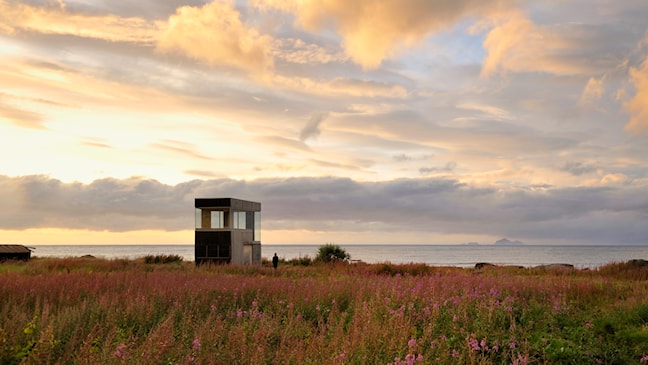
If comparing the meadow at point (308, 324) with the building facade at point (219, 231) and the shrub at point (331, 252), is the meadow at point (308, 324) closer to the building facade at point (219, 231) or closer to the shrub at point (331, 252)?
the building facade at point (219, 231)

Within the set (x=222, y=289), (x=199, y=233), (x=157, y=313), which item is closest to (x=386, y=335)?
(x=157, y=313)

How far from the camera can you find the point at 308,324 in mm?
9727

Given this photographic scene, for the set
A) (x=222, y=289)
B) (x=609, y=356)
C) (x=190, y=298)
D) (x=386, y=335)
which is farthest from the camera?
(x=222, y=289)

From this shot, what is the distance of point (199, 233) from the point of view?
105 ft

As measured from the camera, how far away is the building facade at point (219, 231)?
31391 mm

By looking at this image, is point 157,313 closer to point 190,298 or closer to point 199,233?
point 190,298

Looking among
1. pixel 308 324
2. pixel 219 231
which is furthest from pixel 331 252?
pixel 308 324

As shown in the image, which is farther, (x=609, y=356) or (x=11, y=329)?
(x=609, y=356)

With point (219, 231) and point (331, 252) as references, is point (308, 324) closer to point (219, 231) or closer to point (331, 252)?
point (219, 231)

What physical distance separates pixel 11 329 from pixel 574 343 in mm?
8366

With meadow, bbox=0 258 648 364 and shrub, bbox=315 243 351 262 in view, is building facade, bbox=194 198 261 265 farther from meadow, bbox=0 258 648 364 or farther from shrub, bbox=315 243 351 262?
meadow, bbox=0 258 648 364

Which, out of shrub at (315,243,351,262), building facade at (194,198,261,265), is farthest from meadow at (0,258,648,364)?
shrub at (315,243,351,262)

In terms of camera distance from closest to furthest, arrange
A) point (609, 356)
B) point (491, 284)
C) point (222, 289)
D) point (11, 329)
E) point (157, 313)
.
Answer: point (11, 329), point (609, 356), point (157, 313), point (222, 289), point (491, 284)

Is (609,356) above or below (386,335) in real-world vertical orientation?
below
